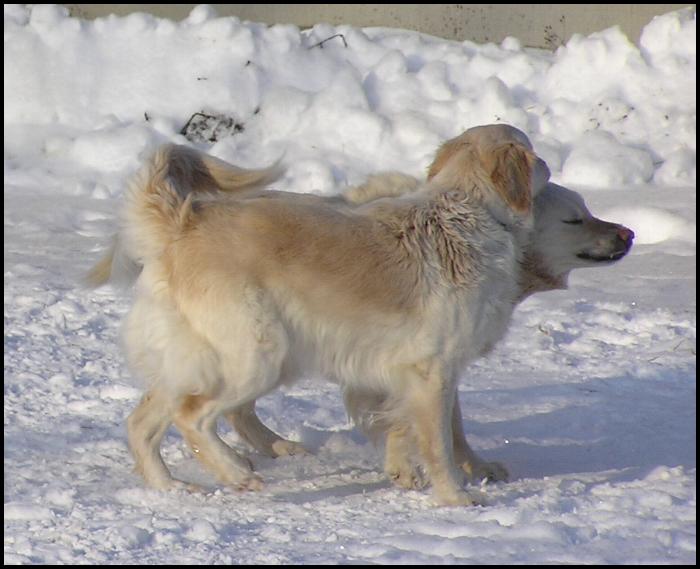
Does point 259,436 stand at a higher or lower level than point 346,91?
lower

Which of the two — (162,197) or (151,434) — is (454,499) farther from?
(162,197)

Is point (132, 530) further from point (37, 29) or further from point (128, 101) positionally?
point (37, 29)

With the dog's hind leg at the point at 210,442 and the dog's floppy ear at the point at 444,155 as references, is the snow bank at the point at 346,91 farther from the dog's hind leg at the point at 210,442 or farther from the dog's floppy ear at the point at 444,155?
Answer: the dog's hind leg at the point at 210,442

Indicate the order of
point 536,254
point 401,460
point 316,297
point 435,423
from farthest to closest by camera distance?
point 536,254, point 401,460, point 435,423, point 316,297

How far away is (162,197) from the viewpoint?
4.55 meters

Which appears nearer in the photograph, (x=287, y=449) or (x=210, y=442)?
(x=210, y=442)

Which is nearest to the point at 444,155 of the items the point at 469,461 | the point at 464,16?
the point at 469,461

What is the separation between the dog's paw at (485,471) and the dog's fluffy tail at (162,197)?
1363mm

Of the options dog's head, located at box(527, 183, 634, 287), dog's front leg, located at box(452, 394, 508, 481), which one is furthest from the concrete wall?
dog's front leg, located at box(452, 394, 508, 481)

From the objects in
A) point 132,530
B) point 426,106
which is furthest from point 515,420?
point 426,106

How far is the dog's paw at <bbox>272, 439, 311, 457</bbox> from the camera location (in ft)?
16.8

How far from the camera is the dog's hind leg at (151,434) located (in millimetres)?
4629

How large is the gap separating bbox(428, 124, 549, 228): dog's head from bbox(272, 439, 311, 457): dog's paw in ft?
3.94

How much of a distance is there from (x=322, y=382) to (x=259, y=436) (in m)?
0.82
